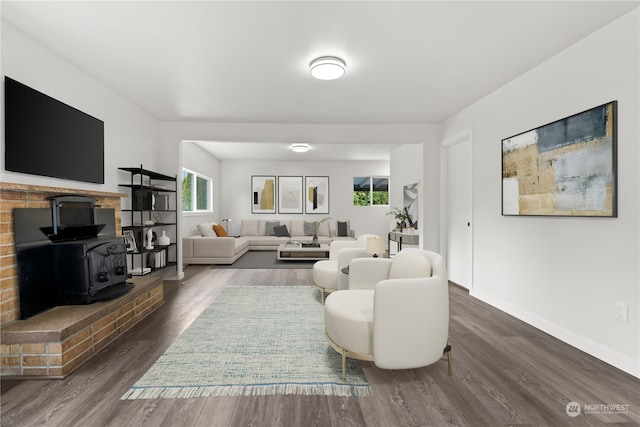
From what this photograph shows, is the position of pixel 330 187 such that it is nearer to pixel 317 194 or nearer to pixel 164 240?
pixel 317 194

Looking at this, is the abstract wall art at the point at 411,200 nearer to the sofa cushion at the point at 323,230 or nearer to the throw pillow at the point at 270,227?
the sofa cushion at the point at 323,230

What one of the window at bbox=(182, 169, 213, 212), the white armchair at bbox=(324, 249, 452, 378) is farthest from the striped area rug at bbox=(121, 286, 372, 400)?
the window at bbox=(182, 169, 213, 212)

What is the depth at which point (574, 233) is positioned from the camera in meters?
2.51

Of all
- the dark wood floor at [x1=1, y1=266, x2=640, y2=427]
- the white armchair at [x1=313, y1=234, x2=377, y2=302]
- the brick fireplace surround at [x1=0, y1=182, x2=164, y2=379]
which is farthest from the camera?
the white armchair at [x1=313, y1=234, x2=377, y2=302]

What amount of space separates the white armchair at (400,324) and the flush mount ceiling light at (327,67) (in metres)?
1.85

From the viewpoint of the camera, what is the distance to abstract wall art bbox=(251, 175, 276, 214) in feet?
29.6

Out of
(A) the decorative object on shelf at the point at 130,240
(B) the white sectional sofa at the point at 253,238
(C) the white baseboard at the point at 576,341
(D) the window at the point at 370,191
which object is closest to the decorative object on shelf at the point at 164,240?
(A) the decorative object on shelf at the point at 130,240

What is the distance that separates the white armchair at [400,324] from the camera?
1832mm

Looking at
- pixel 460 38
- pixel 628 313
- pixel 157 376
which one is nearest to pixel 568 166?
pixel 628 313

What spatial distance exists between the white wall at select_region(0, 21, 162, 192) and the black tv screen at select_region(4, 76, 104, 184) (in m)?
0.06

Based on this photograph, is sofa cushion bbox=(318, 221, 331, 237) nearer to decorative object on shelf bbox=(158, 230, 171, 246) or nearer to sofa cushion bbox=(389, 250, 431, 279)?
decorative object on shelf bbox=(158, 230, 171, 246)

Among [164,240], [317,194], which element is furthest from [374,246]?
[317,194]

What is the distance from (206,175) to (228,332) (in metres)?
5.83

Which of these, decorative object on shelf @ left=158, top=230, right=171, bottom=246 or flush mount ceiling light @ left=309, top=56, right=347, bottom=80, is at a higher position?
flush mount ceiling light @ left=309, top=56, right=347, bottom=80
